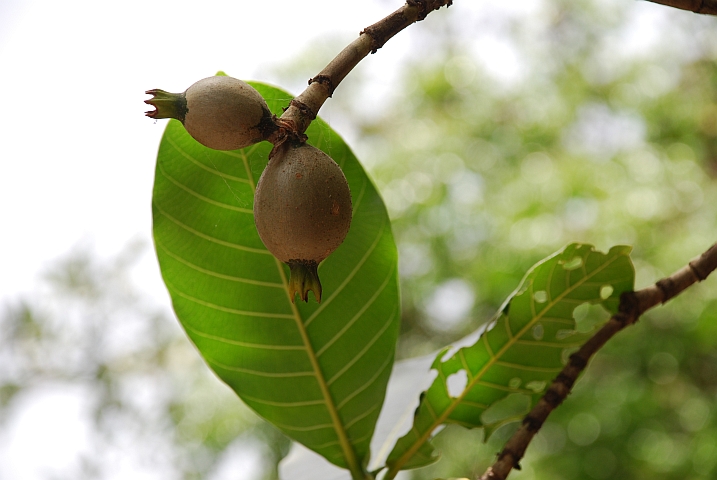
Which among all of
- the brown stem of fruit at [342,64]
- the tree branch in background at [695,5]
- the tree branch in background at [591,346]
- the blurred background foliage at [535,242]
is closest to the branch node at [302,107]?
the brown stem of fruit at [342,64]

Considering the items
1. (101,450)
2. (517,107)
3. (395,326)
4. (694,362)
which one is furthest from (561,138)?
(395,326)

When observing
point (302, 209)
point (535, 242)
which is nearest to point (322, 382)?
point (302, 209)

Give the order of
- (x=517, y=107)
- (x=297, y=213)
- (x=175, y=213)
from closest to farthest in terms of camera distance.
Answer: (x=297, y=213)
(x=175, y=213)
(x=517, y=107)

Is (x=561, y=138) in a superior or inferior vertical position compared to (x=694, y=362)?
superior

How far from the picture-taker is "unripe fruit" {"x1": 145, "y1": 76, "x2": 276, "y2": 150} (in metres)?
0.25

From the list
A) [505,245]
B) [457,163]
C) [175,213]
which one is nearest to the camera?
[175,213]

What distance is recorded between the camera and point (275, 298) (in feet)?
1.61

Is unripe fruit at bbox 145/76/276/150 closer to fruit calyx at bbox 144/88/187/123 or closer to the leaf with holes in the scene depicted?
fruit calyx at bbox 144/88/187/123

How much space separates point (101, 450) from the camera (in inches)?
89.7

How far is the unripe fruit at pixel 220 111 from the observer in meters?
0.25

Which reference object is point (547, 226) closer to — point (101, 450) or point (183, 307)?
point (101, 450)

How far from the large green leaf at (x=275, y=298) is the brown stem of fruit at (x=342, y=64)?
175 millimetres

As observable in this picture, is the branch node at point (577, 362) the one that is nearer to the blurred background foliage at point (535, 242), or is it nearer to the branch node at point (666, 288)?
the branch node at point (666, 288)

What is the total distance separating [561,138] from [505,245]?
0.76m
